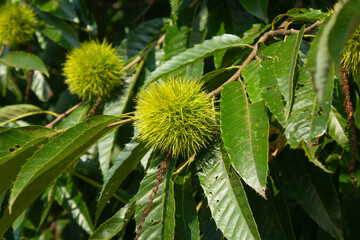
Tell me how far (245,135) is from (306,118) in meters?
0.14

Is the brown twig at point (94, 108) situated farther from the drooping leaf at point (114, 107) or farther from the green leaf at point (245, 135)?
the green leaf at point (245, 135)

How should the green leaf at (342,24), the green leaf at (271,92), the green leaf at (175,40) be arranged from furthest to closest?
the green leaf at (175,40)
the green leaf at (271,92)
the green leaf at (342,24)

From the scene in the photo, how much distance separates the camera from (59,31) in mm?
1759

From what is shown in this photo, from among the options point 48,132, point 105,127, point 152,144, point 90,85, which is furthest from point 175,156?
point 90,85

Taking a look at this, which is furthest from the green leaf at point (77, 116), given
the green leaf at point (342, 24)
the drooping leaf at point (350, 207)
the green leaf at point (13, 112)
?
the green leaf at point (342, 24)

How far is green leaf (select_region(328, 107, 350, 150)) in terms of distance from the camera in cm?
96

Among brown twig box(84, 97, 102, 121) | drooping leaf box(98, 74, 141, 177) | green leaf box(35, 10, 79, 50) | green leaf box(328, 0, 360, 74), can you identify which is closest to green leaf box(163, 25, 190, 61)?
drooping leaf box(98, 74, 141, 177)

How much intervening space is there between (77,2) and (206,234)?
1.22 meters

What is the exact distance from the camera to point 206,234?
1.11m

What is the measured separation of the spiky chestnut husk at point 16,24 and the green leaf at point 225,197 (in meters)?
1.18

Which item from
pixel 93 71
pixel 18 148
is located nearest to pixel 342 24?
pixel 18 148

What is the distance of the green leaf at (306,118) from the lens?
734 mm

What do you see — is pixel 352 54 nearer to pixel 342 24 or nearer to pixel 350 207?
pixel 342 24

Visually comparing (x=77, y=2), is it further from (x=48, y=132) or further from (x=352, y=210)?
(x=352, y=210)
